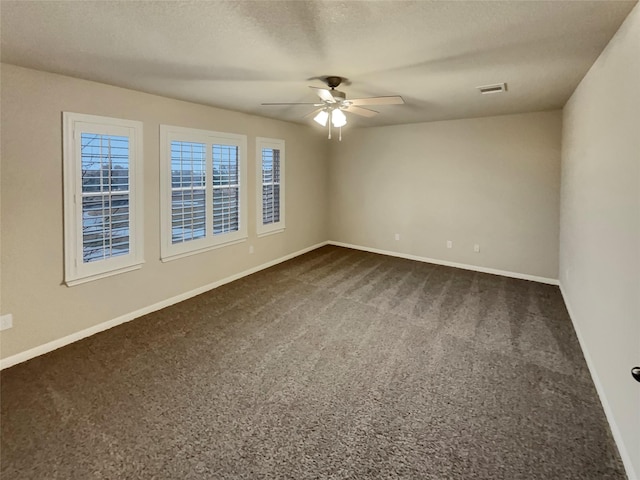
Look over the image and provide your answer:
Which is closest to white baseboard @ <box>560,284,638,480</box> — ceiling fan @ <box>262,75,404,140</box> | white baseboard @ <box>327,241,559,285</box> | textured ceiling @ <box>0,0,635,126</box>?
white baseboard @ <box>327,241,559,285</box>

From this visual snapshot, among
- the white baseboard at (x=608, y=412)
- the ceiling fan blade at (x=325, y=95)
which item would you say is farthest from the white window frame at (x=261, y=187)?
the white baseboard at (x=608, y=412)

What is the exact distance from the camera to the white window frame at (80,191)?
325cm

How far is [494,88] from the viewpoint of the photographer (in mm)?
3637

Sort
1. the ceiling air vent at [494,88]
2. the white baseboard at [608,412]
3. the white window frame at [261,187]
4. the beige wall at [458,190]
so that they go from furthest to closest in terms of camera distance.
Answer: the white window frame at [261,187]
the beige wall at [458,190]
the ceiling air vent at [494,88]
the white baseboard at [608,412]

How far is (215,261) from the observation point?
196 inches

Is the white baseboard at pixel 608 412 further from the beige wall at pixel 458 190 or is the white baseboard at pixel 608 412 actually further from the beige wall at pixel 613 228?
the beige wall at pixel 458 190

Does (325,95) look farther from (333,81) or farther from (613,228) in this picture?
(613,228)

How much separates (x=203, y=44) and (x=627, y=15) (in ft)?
8.67

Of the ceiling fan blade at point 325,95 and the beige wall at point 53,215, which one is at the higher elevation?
the ceiling fan blade at point 325,95

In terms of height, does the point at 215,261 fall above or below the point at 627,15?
below

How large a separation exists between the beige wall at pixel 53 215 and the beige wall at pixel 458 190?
125 inches

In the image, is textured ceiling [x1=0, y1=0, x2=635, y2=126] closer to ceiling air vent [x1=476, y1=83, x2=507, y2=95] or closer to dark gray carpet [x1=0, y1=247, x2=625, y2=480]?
ceiling air vent [x1=476, y1=83, x2=507, y2=95]

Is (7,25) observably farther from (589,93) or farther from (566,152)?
(566,152)

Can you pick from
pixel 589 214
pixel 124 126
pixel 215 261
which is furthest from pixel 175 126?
pixel 589 214
